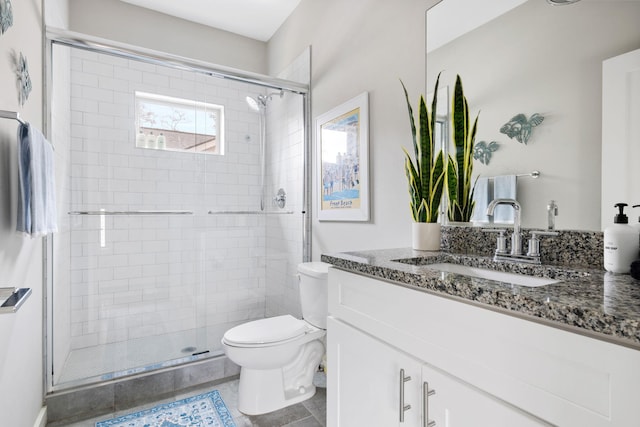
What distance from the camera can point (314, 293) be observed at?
2020 mm

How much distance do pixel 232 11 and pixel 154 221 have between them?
6.25ft

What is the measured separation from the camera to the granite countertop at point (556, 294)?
556 millimetres

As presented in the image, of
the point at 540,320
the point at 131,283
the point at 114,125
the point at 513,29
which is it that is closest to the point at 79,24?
the point at 114,125

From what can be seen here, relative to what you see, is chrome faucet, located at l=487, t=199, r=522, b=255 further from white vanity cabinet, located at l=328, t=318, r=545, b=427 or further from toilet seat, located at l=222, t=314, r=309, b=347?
toilet seat, located at l=222, t=314, r=309, b=347

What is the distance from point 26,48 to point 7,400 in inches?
57.7

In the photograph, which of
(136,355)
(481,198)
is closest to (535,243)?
(481,198)

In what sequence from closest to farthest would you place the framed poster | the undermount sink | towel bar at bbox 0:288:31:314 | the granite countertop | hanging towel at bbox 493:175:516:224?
the granite countertop → towel bar at bbox 0:288:31:314 → the undermount sink → hanging towel at bbox 493:175:516:224 → the framed poster

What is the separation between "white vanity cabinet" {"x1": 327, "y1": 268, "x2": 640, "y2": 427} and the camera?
566 millimetres

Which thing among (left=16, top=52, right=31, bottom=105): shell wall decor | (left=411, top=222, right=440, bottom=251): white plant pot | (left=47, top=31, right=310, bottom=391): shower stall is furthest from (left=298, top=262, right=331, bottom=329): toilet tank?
(left=16, top=52, right=31, bottom=105): shell wall decor

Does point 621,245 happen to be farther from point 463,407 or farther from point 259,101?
point 259,101

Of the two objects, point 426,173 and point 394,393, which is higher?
point 426,173

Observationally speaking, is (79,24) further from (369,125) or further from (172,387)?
(172,387)

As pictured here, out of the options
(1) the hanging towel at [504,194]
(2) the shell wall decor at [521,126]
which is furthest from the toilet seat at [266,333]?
(2) the shell wall decor at [521,126]

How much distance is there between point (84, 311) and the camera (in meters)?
2.17
